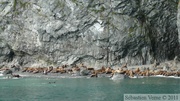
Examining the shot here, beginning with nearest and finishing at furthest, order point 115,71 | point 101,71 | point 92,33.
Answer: point 115,71 < point 101,71 < point 92,33

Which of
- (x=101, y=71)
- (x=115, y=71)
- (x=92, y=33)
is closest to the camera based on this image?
(x=115, y=71)

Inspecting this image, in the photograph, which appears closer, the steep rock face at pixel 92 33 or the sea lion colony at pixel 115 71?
the sea lion colony at pixel 115 71

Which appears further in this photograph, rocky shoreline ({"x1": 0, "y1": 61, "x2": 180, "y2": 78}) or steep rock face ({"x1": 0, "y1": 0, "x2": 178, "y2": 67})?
steep rock face ({"x1": 0, "y1": 0, "x2": 178, "y2": 67})

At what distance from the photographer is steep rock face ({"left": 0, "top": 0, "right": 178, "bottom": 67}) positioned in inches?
4237

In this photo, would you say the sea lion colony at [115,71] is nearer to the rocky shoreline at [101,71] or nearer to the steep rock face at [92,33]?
the rocky shoreline at [101,71]

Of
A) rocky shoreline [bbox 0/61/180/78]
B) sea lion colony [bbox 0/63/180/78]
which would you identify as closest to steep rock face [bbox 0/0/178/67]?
rocky shoreline [bbox 0/61/180/78]

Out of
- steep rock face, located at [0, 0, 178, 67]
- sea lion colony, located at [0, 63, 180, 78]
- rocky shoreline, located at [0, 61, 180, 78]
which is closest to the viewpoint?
rocky shoreline, located at [0, 61, 180, 78]

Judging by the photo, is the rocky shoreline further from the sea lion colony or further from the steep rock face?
the steep rock face

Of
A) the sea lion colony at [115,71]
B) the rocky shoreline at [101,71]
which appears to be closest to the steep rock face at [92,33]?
the rocky shoreline at [101,71]

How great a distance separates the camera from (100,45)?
354ft

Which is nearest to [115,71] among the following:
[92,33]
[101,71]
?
[101,71]

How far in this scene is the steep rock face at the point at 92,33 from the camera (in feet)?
353

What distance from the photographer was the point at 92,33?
109 m

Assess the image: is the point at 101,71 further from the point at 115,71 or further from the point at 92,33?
the point at 92,33
